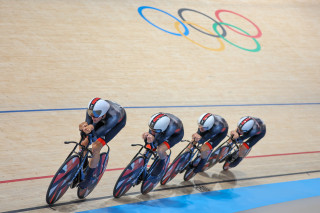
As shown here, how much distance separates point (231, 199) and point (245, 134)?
0.83 m

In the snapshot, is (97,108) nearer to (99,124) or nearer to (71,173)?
(99,124)

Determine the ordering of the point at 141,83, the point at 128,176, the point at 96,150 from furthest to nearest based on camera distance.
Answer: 1. the point at 141,83
2. the point at 128,176
3. the point at 96,150

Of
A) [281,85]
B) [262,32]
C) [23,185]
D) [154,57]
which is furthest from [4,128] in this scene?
[262,32]

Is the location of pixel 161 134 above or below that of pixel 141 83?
above

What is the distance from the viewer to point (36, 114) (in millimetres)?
5191

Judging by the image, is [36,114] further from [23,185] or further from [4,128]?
[23,185]

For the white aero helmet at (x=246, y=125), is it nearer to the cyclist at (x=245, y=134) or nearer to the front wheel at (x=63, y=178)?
the cyclist at (x=245, y=134)

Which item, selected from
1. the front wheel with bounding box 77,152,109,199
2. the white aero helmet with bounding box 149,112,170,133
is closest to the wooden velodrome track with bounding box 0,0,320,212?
the front wheel with bounding box 77,152,109,199

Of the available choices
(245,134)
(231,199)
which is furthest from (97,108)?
(245,134)

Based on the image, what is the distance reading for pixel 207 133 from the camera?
4.24 meters

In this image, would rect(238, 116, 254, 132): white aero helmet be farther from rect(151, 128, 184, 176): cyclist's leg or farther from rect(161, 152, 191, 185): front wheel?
rect(151, 128, 184, 176): cyclist's leg

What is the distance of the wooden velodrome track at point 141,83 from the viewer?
173 inches

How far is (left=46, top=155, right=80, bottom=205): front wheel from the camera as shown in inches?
127

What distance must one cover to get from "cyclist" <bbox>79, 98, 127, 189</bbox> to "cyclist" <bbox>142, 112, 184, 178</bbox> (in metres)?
0.28
